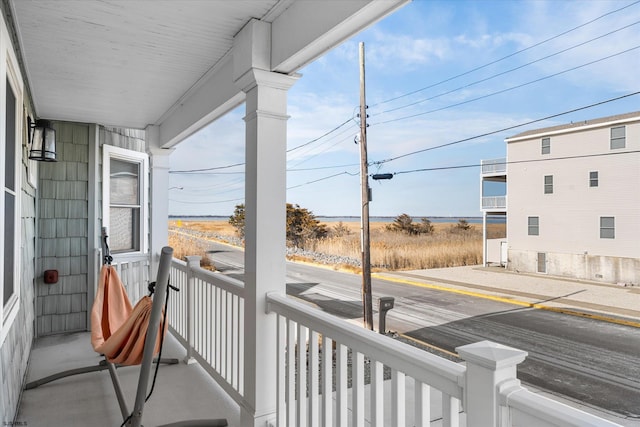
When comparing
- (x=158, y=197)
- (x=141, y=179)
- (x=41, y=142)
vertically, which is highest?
(x=41, y=142)

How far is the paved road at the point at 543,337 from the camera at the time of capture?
168 centimetres

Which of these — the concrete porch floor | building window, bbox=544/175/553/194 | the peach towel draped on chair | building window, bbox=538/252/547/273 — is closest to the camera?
building window, bbox=544/175/553/194

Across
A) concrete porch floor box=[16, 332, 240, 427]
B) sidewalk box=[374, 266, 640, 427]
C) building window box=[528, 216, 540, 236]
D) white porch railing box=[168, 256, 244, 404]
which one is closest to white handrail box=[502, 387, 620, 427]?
sidewalk box=[374, 266, 640, 427]

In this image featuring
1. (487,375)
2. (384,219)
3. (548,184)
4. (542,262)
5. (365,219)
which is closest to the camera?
(487,375)

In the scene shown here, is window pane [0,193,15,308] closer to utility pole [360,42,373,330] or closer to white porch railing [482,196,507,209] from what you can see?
utility pole [360,42,373,330]

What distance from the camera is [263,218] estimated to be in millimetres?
2285

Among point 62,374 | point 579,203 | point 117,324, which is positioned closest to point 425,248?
point 579,203

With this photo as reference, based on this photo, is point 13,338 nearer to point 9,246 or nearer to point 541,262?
point 9,246

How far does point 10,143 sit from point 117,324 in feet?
4.50

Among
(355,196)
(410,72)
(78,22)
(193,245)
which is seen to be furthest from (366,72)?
(193,245)

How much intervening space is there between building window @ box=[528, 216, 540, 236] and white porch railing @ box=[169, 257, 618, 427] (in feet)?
3.02

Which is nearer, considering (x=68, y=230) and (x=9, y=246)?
(x=9, y=246)

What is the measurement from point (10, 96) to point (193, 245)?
9.66ft

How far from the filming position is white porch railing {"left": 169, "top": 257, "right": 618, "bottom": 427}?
105cm
